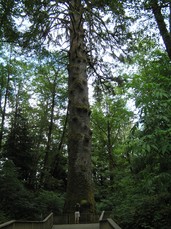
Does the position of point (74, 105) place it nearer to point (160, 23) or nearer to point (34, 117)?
point (160, 23)

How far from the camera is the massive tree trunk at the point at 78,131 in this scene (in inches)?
358

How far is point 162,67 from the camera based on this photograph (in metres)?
7.49

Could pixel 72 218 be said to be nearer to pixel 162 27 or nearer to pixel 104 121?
pixel 162 27

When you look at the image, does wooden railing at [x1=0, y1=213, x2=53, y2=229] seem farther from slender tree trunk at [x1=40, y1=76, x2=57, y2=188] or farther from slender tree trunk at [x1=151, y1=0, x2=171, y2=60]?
slender tree trunk at [x1=40, y1=76, x2=57, y2=188]

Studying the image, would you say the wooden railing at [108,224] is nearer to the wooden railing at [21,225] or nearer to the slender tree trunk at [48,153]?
the wooden railing at [21,225]

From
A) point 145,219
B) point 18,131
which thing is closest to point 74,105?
point 145,219

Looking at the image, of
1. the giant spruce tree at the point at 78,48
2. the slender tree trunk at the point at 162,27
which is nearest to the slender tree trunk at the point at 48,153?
the giant spruce tree at the point at 78,48

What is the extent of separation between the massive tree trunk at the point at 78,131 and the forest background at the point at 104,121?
81cm

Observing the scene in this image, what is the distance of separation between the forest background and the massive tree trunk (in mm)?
813

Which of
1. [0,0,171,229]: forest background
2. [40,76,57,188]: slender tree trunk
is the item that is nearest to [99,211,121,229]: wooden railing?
[0,0,171,229]: forest background

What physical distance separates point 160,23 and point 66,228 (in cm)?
661

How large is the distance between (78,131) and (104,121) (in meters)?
13.1

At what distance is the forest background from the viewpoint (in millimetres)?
5613

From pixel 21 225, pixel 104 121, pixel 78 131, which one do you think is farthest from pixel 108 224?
pixel 104 121
